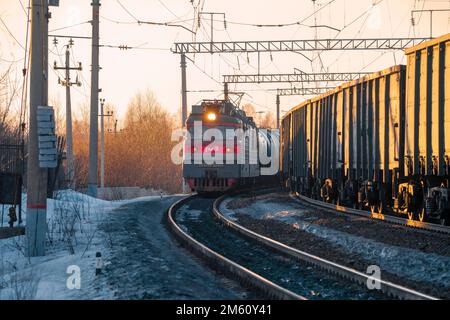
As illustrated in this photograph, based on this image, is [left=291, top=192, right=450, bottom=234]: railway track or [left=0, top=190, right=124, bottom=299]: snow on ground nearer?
[left=0, top=190, right=124, bottom=299]: snow on ground

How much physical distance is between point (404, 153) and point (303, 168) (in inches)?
439

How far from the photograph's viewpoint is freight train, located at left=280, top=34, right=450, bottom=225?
13586mm

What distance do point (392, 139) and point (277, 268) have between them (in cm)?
661

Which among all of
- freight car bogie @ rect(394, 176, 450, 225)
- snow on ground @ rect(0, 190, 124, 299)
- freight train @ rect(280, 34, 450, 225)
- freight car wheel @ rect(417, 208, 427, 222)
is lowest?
snow on ground @ rect(0, 190, 124, 299)

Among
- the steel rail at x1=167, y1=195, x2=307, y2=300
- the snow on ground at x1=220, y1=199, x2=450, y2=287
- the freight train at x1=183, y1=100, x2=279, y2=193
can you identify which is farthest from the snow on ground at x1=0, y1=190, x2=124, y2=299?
the freight train at x1=183, y1=100, x2=279, y2=193

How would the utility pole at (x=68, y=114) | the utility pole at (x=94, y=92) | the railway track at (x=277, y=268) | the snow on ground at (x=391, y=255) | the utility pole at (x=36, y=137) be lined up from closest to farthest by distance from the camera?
1. the railway track at (x=277, y=268)
2. the snow on ground at (x=391, y=255)
3. the utility pole at (x=36, y=137)
4. the utility pole at (x=94, y=92)
5. the utility pole at (x=68, y=114)

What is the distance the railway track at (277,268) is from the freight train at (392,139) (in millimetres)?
3903

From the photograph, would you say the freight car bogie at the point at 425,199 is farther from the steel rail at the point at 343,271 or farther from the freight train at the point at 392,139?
the steel rail at the point at 343,271

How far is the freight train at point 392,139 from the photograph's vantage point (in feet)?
44.6

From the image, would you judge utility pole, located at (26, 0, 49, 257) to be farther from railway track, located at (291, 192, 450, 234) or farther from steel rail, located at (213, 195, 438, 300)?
railway track, located at (291, 192, 450, 234)

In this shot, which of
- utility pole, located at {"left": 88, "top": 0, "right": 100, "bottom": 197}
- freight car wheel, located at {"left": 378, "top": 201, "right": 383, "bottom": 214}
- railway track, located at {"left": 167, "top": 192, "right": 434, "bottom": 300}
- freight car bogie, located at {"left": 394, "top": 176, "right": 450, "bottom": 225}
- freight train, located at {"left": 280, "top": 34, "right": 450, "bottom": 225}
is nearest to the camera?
railway track, located at {"left": 167, "top": 192, "right": 434, "bottom": 300}

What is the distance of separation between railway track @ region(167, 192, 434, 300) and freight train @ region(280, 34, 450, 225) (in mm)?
3903

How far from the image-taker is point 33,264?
1184cm

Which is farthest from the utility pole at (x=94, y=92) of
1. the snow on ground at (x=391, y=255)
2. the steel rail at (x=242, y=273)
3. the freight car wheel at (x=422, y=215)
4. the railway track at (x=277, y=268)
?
the freight car wheel at (x=422, y=215)
